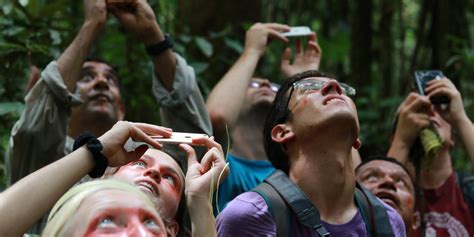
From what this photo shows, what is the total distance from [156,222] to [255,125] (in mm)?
3264

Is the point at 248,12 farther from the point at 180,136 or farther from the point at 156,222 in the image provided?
the point at 156,222

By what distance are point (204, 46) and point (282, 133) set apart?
7.29 ft

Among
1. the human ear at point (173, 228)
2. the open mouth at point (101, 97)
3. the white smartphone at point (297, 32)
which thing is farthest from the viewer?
the white smartphone at point (297, 32)

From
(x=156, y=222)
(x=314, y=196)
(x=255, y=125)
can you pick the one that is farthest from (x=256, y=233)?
(x=255, y=125)

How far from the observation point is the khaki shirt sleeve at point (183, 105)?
16.8ft

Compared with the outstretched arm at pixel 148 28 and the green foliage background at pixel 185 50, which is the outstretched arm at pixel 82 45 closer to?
the outstretched arm at pixel 148 28

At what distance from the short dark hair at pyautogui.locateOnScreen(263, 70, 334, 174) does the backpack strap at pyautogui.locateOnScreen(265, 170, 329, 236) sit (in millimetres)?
417

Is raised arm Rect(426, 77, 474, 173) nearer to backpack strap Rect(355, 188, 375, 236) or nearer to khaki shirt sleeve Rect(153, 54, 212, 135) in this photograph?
backpack strap Rect(355, 188, 375, 236)

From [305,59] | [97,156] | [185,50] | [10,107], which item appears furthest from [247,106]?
[97,156]

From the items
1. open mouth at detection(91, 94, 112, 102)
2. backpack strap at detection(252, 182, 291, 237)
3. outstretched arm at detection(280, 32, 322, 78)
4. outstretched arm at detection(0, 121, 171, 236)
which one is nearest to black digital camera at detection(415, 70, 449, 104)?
outstretched arm at detection(280, 32, 322, 78)

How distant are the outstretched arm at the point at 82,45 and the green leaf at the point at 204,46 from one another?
147cm

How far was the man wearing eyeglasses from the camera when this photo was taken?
208 inches

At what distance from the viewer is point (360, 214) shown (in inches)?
166

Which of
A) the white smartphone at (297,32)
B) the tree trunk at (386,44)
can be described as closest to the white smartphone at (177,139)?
the white smartphone at (297,32)
